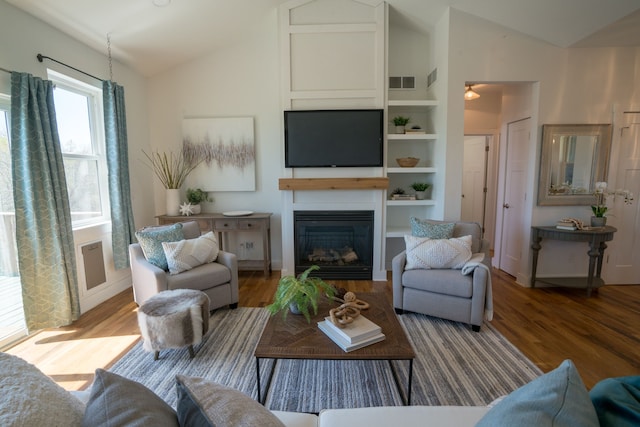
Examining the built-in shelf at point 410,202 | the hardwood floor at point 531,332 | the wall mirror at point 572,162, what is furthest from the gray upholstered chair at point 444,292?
the wall mirror at point 572,162

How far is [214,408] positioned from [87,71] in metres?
3.71

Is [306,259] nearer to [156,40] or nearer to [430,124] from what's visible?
[430,124]

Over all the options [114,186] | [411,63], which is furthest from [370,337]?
[411,63]

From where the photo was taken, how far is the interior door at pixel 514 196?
3654 millimetres

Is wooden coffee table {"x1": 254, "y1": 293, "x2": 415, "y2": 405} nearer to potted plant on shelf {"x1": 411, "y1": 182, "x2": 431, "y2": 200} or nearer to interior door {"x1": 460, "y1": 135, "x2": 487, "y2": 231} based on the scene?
potted plant on shelf {"x1": 411, "y1": 182, "x2": 431, "y2": 200}

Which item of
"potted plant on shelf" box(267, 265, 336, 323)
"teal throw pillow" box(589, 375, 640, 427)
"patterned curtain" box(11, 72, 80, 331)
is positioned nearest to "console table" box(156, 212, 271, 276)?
"patterned curtain" box(11, 72, 80, 331)

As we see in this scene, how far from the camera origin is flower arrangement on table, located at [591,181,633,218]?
3246 millimetres

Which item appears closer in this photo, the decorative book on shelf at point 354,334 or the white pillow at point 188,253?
the decorative book on shelf at point 354,334

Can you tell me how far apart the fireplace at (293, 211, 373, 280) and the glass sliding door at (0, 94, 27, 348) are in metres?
2.55

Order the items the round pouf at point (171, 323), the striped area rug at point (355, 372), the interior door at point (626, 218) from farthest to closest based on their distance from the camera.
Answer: the interior door at point (626, 218), the round pouf at point (171, 323), the striped area rug at point (355, 372)

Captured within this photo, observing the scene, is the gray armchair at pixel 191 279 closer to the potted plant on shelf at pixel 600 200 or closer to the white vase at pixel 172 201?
the white vase at pixel 172 201

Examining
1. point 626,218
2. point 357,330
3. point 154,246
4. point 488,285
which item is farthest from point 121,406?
point 626,218

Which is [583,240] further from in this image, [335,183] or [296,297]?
[296,297]

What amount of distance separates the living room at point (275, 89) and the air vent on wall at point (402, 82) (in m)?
0.12
